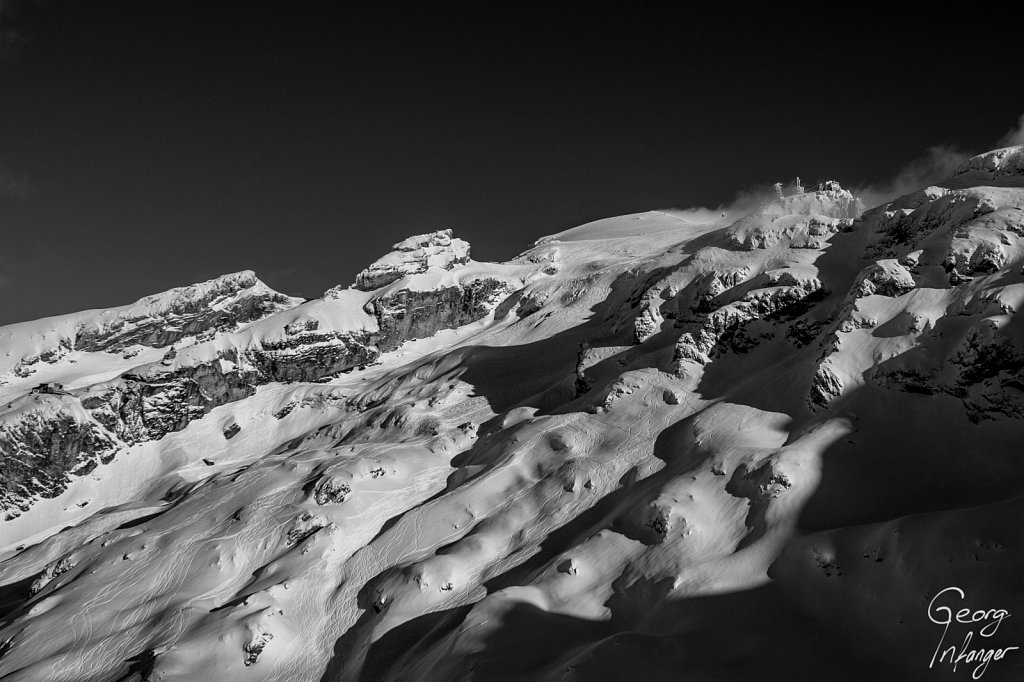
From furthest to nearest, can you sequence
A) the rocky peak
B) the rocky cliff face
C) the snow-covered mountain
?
the rocky cliff face, the rocky peak, the snow-covered mountain

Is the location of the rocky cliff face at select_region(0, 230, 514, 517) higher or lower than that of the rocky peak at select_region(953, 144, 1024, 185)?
lower

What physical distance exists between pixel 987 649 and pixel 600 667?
19.1m

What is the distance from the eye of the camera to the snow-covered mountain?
4144 cm

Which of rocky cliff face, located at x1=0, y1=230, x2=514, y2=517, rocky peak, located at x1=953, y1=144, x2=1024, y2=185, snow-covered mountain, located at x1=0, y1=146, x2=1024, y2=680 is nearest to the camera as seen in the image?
snow-covered mountain, located at x1=0, y1=146, x2=1024, y2=680

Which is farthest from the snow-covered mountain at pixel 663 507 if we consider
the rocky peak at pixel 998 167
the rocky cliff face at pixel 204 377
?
the rocky cliff face at pixel 204 377

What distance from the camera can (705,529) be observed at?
54406 millimetres

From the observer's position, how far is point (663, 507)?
57000mm

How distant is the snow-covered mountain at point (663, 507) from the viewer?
4144cm

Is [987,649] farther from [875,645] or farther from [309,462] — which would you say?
[309,462]

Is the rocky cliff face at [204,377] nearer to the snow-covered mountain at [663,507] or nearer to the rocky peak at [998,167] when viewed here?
the snow-covered mountain at [663,507]

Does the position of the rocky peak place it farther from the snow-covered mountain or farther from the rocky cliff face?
the rocky cliff face

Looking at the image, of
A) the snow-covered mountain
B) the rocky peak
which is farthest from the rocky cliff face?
the rocky peak

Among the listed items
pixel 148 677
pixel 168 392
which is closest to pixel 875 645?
pixel 148 677

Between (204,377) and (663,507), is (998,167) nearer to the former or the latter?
(663,507)
